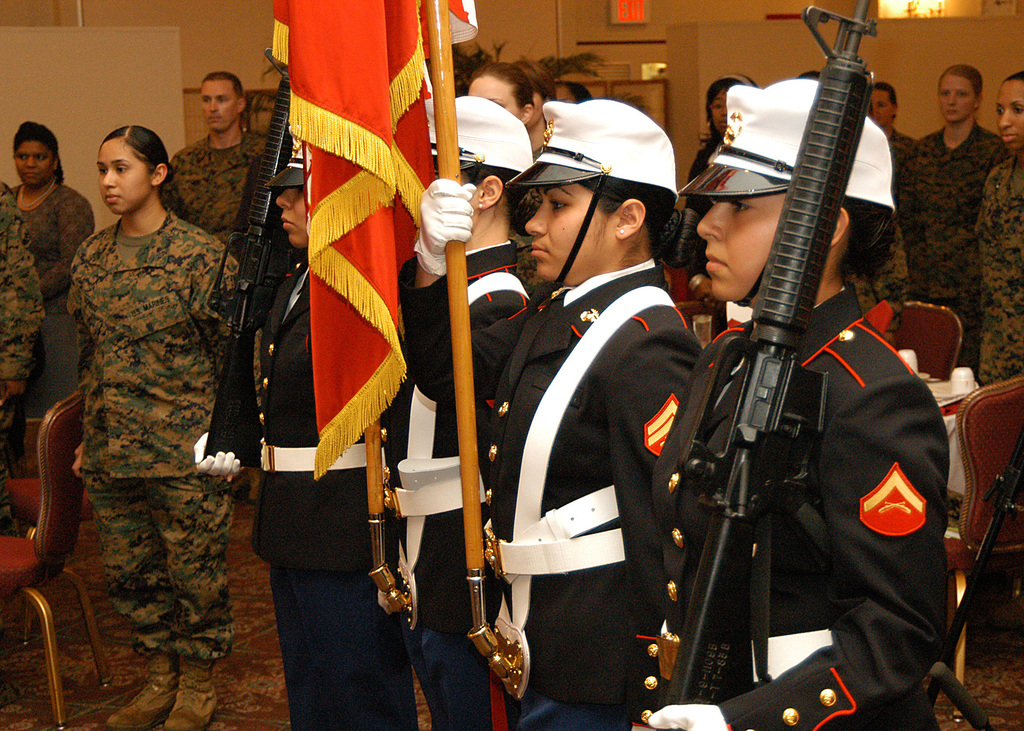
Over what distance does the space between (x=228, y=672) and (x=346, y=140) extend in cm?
233

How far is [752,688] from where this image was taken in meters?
1.21

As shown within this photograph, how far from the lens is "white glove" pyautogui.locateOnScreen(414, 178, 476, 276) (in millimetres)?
1722

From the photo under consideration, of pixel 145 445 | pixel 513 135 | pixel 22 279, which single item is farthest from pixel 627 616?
pixel 22 279

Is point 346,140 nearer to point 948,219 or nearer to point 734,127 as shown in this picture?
point 734,127

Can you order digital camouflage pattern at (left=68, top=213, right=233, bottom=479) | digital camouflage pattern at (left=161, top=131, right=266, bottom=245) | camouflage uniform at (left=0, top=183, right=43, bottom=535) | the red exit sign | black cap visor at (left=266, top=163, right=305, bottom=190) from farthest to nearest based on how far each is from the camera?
the red exit sign < digital camouflage pattern at (left=161, top=131, right=266, bottom=245) < camouflage uniform at (left=0, top=183, right=43, bottom=535) < digital camouflage pattern at (left=68, top=213, right=233, bottom=479) < black cap visor at (left=266, top=163, right=305, bottom=190)

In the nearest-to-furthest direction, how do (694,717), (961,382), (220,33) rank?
(694,717) → (961,382) → (220,33)

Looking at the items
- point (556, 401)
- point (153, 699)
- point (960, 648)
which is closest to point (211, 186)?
point (153, 699)

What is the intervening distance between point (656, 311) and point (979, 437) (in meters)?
1.62

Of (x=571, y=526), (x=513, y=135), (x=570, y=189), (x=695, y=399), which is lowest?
(x=571, y=526)

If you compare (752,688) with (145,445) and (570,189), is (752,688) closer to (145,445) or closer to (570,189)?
(570,189)

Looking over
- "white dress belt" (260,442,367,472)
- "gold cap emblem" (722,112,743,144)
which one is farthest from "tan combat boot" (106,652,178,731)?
"gold cap emblem" (722,112,743,144)

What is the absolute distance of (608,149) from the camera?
174 cm

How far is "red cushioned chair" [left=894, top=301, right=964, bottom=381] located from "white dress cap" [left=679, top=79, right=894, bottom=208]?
10.1 feet

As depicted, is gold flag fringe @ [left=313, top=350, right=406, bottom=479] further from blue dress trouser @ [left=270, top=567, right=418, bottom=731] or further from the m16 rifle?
the m16 rifle
